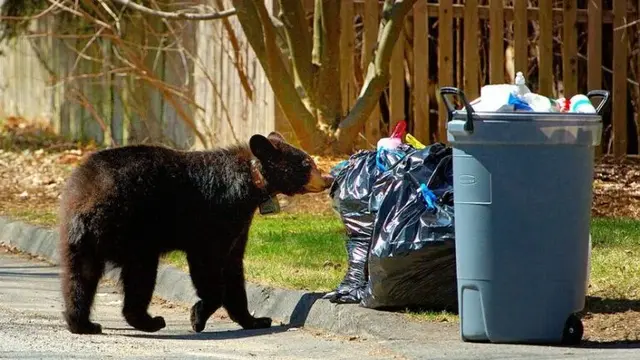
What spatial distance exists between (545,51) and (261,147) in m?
8.06

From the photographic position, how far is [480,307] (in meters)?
6.60

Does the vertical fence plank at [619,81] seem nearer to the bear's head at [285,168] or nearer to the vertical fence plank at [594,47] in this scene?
the vertical fence plank at [594,47]

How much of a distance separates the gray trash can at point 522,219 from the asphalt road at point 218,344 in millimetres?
168

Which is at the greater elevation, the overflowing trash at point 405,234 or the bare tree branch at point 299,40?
the bare tree branch at point 299,40

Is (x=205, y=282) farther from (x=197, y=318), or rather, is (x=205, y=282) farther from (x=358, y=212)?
(x=358, y=212)

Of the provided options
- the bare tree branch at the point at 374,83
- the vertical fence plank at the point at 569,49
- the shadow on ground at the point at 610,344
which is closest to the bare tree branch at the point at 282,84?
the bare tree branch at the point at 374,83

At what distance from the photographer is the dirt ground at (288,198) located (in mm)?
7160

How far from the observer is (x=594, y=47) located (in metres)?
15.4

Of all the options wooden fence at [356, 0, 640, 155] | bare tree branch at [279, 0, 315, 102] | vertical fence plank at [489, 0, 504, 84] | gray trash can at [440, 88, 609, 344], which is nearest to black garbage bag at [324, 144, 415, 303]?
gray trash can at [440, 88, 609, 344]

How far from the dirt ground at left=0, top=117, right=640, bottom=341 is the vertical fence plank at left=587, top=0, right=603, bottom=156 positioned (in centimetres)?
97

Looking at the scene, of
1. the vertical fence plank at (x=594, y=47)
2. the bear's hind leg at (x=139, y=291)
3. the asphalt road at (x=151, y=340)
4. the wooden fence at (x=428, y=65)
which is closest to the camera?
the asphalt road at (x=151, y=340)

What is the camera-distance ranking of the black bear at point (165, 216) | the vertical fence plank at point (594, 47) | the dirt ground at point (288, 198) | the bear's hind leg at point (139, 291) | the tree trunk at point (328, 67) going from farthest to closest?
the vertical fence plank at point (594, 47), the tree trunk at point (328, 67), the bear's hind leg at point (139, 291), the black bear at point (165, 216), the dirt ground at point (288, 198)

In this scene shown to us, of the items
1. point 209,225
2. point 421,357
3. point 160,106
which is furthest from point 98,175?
point 160,106

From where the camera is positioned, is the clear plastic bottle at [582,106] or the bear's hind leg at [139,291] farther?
the bear's hind leg at [139,291]
